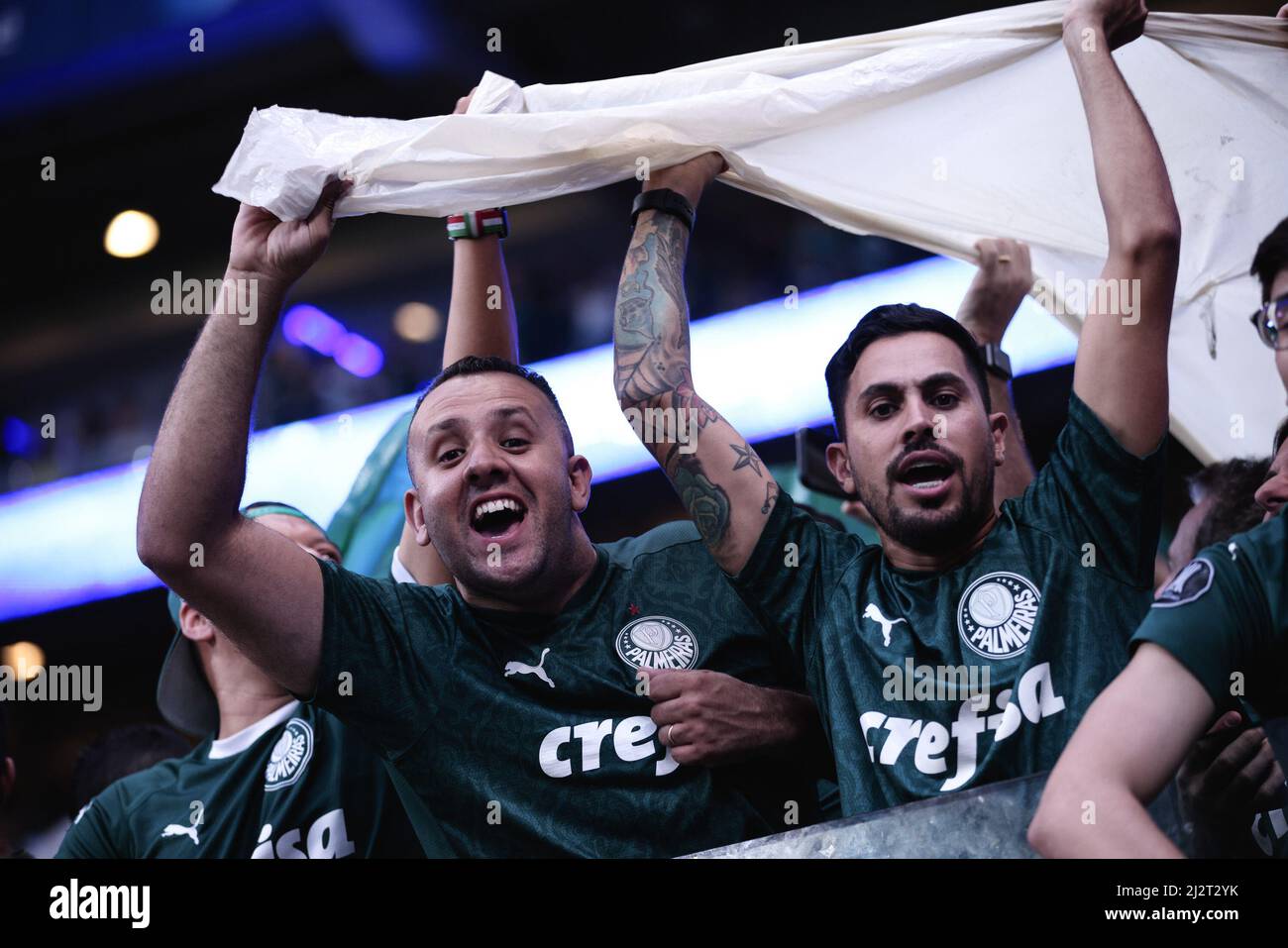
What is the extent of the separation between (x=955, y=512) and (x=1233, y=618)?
68cm

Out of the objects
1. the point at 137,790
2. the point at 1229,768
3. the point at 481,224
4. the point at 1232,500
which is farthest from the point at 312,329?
the point at 1229,768

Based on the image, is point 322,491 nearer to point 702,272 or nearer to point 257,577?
point 702,272

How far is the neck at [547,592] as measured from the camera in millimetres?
2449

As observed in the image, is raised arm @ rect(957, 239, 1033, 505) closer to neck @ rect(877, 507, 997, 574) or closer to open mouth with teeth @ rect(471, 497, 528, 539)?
neck @ rect(877, 507, 997, 574)

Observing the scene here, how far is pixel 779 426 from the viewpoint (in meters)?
4.86

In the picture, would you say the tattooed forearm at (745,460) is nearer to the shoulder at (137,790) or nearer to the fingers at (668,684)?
the fingers at (668,684)

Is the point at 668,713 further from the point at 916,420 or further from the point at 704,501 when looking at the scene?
the point at 916,420

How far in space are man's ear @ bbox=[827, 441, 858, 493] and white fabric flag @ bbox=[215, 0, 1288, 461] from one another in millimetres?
453

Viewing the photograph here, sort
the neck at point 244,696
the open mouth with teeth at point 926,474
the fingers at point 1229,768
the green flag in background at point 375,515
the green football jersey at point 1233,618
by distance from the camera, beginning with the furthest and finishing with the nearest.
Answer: the green flag in background at point 375,515 < the neck at point 244,696 < the open mouth with teeth at point 926,474 < the fingers at point 1229,768 < the green football jersey at point 1233,618

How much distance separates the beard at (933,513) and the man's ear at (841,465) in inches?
6.4

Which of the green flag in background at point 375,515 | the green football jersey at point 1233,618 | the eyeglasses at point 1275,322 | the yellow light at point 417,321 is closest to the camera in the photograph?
the green football jersey at point 1233,618

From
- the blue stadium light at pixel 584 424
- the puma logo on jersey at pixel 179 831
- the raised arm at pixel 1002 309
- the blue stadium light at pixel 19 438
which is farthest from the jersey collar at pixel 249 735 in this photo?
the blue stadium light at pixel 19 438

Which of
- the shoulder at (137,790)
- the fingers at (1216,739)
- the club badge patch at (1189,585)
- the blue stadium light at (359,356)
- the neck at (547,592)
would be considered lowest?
the shoulder at (137,790)

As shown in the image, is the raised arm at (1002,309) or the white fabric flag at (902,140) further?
the raised arm at (1002,309)
